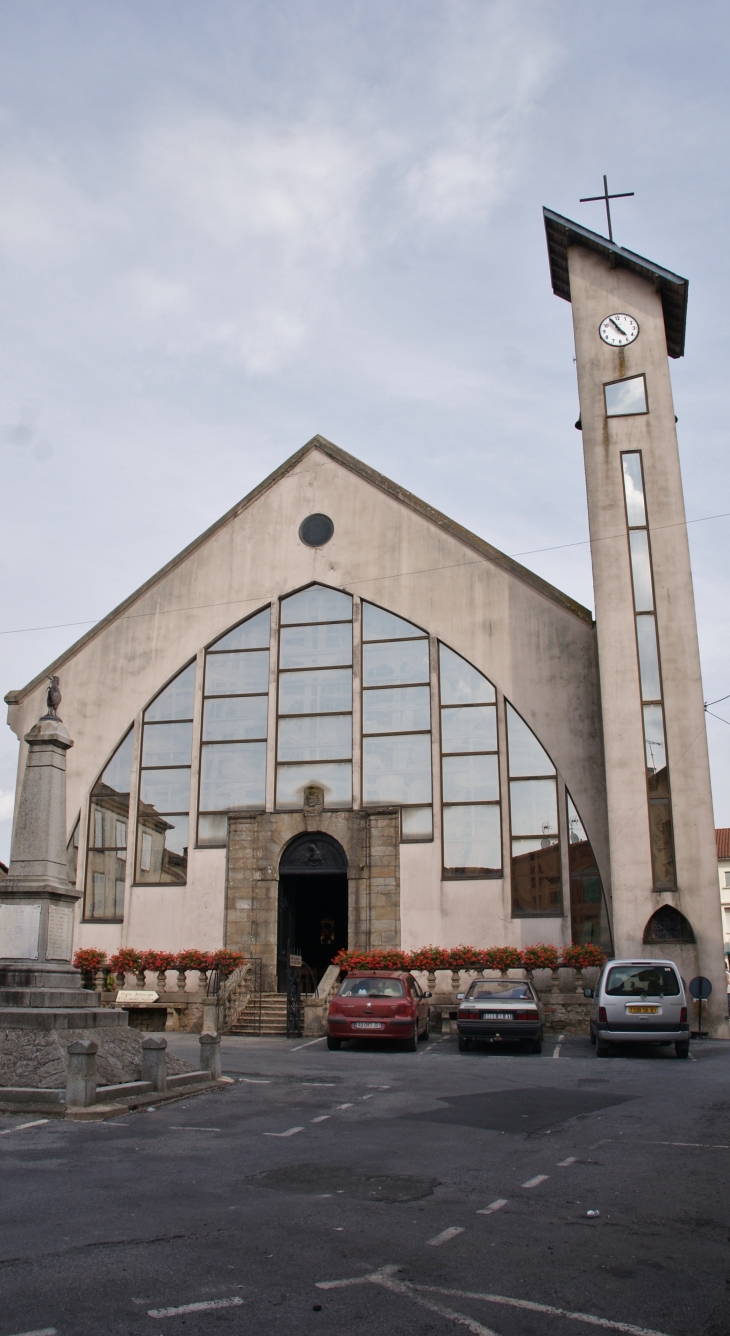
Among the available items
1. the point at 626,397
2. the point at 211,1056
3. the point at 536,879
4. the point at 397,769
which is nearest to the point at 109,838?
Result: the point at 397,769

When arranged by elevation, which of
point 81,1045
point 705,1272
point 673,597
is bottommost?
point 705,1272

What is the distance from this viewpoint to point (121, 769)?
2652cm

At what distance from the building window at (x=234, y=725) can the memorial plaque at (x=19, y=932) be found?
12317mm

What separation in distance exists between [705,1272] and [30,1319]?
318 cm

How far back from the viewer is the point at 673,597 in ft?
74.4

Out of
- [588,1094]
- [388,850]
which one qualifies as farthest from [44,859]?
[388,850]

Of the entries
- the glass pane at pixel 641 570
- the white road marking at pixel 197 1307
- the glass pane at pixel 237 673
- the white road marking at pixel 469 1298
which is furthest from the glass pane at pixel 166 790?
the white road marking at pixel 197 1307

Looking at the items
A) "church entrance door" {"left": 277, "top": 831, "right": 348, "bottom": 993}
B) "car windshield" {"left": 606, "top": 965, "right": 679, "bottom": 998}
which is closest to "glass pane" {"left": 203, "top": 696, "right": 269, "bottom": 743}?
"church entrance door" {"left": 277, "top": 831, "right": 348, "bottom": 993}

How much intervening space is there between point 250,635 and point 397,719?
4561mm

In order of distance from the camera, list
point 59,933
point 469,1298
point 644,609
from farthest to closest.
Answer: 1. point 644,609
2. point 59,933
3. point 469,1298

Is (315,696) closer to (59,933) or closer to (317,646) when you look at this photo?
(317,646)

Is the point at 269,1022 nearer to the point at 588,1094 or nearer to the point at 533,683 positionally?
the point at 533,683

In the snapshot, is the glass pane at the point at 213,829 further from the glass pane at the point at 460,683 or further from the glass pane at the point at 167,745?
the glass pane at the point at 460,683

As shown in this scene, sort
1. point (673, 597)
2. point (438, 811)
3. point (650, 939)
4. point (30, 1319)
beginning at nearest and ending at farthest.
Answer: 1. point (30, 1319)
2. point (650, 939)
3. point (673, 597)
4. point (438, 811)
